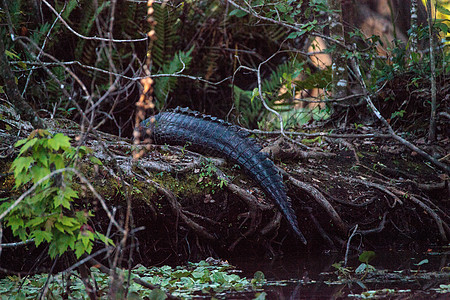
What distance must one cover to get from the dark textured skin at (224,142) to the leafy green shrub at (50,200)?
1.50 m

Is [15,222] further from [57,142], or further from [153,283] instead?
[153,283]

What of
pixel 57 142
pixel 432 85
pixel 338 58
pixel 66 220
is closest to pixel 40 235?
pixel 66 220

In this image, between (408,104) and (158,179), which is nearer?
(158,179)

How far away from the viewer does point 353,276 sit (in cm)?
289

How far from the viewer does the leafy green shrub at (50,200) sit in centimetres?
204

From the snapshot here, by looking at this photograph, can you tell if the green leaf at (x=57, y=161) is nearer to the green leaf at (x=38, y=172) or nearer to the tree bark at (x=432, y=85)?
the green leaf at (x=38, y=172)

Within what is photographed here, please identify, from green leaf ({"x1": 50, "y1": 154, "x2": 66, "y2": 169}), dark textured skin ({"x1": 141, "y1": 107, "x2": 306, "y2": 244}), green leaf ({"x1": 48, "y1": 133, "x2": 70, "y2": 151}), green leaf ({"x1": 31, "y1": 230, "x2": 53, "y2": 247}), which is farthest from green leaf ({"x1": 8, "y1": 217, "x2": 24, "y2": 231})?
dark textured skin ({"x1": 141, "y1": 107, "x2": 306, "y2": 244})

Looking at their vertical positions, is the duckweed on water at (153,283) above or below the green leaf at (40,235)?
below

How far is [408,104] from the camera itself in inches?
210

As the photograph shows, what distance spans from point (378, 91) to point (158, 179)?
2.74 metres

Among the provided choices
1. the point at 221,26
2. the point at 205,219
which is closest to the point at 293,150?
the point at 205,219

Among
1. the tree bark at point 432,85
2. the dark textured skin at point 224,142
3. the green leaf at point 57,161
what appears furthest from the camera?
A: the tree bark at point 432,85

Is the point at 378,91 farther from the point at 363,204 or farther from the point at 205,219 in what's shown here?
the point at 205,219

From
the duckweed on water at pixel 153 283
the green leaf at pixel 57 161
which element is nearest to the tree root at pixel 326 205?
the duckweed on water at pixel 153 283
